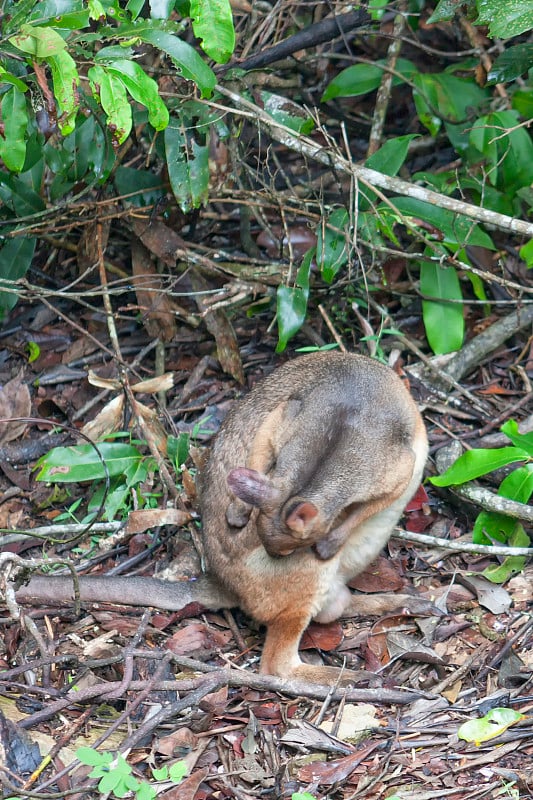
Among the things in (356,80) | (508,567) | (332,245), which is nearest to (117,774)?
(508,567)

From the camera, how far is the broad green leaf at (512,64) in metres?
6.20

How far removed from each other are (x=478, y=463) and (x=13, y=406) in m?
3.28

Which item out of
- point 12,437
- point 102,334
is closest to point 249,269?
point 102,334

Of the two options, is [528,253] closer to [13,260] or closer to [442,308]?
[442,308]

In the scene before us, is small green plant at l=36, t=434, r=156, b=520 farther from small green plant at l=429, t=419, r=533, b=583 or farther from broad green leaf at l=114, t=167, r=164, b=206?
small green plant at l=429, t=419, r=533, b=583

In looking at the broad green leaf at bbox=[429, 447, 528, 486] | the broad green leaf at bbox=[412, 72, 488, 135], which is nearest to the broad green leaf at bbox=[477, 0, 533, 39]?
the broad green leaf at bbox=[412, 72, 488, 135]

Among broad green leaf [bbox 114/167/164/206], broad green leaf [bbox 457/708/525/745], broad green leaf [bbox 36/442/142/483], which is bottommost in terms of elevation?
broad green leaf [bbox 457/708/525/745]

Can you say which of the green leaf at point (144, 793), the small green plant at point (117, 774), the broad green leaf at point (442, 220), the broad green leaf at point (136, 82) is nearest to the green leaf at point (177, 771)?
the small green plant at point (117, 774)

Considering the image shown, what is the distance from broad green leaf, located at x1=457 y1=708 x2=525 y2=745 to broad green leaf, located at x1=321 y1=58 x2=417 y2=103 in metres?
4.58

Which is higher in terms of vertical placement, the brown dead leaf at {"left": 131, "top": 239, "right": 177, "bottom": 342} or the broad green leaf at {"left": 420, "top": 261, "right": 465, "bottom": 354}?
the brown dead leaf at {"left": 131, "top": 239, "right": 177, "bottom": 342}

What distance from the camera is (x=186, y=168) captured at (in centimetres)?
601

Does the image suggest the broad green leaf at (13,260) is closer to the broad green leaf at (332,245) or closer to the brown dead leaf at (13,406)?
the brown dead leaf at (13,406)

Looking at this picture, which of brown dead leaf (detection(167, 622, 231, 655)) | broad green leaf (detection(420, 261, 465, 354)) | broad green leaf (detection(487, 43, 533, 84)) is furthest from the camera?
broad green leaf (detection(420, 261, 465, 354))

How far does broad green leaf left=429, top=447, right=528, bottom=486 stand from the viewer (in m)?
5.44
